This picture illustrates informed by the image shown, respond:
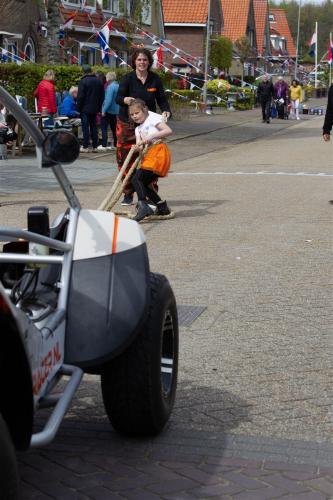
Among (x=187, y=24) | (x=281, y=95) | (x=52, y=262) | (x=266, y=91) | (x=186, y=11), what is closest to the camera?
(x=52, y=262)

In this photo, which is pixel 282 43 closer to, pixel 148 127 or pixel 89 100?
pixel 89 100

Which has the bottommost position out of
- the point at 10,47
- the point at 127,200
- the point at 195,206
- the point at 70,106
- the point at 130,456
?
the point at 195,206

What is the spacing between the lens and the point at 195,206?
13281mm

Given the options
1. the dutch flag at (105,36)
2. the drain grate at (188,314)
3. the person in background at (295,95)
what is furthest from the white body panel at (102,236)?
the person in background at (295,95)

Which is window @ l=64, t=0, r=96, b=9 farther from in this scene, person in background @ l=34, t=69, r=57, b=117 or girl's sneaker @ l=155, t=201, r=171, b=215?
girl's sneaker @ l=155, t=201, r=171, b=215

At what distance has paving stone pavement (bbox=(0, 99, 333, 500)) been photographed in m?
4.00

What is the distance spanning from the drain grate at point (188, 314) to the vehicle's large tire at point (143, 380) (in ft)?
7.63

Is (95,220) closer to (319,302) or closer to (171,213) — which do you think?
(319,302)

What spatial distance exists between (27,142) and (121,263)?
17.4 meters

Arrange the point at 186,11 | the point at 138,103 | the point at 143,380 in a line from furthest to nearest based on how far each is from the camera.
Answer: the point at 186,11 → the point at 138,103 → the point at 143,380

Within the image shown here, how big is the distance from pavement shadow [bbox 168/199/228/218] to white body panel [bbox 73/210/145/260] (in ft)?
26.5

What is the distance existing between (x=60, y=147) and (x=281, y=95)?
40576 mm

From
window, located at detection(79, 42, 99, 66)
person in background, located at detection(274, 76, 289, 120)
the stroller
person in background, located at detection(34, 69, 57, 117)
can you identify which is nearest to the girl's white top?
person in background, located at detection(34, 69, 57, 117)

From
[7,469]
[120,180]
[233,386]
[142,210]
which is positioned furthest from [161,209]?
[7,469]
